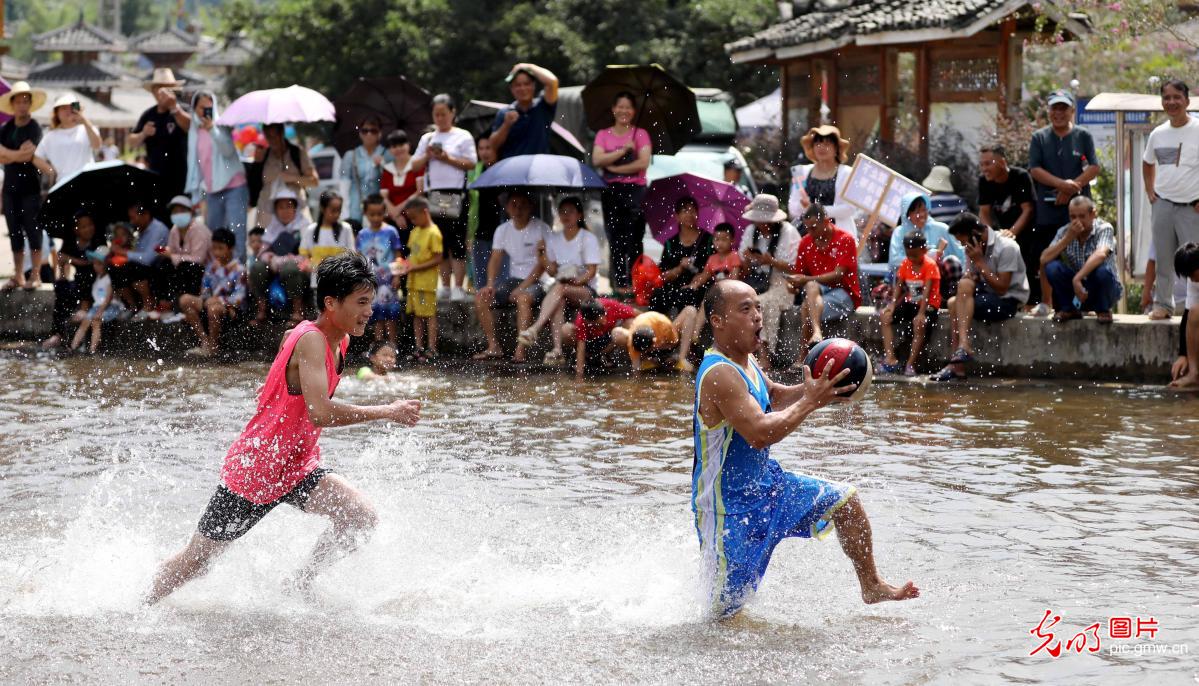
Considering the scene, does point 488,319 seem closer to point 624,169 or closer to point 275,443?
point 624,169

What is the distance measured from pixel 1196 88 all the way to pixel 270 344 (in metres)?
10.6

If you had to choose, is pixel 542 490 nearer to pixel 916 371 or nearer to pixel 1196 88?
pixel 916 371

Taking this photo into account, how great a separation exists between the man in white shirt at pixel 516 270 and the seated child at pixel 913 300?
3.07 m


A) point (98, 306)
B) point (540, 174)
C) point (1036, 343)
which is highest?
point (540, 174)

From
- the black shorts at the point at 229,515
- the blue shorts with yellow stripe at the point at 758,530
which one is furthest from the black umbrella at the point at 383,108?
the blue shorts with yellow stripe at the point at 758,530

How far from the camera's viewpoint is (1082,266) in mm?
12703

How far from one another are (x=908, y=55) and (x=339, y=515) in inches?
857

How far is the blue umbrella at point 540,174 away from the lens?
545 inches

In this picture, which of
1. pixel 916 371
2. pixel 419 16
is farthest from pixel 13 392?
pixel 419 16

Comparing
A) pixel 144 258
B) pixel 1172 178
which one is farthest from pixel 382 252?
pixel 1172 178

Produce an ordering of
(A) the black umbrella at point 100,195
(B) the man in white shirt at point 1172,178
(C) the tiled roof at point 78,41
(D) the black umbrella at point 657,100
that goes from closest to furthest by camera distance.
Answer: (B) the man in white shirt at point 1172,178
(D) the black umbrella at point 657,100
(A) the black umbrella at point 100,195
(C) the tiled roof at point 78,41

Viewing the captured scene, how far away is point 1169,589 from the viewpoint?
265 inches

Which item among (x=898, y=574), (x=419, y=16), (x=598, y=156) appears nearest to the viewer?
(x=898, y=574)

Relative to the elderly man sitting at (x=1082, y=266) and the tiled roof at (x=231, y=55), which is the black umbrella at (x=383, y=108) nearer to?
the elderly man sitting at (x=1082, y=266)
